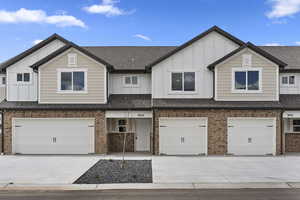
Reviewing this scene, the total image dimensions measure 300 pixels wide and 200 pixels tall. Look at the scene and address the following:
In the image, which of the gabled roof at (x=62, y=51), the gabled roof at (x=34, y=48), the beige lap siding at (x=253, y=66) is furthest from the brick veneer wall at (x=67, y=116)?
the beige lap siding at (x=253, y=66)

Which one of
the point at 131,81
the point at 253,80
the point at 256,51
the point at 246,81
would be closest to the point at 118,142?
the point at 131,81

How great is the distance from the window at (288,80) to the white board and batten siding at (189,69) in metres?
4.75

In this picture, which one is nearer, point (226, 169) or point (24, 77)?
point (226, 169)

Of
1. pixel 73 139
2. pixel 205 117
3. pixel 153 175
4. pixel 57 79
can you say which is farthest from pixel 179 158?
pixel 57 79

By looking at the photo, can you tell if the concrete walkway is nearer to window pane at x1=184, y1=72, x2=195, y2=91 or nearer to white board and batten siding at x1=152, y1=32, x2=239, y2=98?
white board and batten siding at x1=152, y1=32, x2=239, y2=98

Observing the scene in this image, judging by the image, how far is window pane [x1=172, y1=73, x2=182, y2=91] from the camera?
17.3 meters

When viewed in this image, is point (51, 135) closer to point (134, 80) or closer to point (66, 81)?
point (66, 81)

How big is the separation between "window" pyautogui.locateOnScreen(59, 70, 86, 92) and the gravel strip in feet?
17.6

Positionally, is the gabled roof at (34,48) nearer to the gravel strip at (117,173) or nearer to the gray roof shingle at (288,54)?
the gravel strip at (117,173)

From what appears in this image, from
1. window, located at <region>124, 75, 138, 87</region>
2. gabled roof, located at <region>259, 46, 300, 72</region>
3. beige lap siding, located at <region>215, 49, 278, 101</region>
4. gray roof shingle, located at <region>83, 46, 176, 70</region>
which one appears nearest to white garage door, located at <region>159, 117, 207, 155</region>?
beige lap siding, located at <region>215, 49, 278, 101</region>

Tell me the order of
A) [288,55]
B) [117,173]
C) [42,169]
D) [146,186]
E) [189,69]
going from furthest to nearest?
[288,55] < [189,69] < [42,169] < [117,173] < [146,186]

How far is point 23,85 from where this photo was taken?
18031mm

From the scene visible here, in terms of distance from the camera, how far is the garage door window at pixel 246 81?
1673 cm

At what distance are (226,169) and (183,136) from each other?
187 inches
